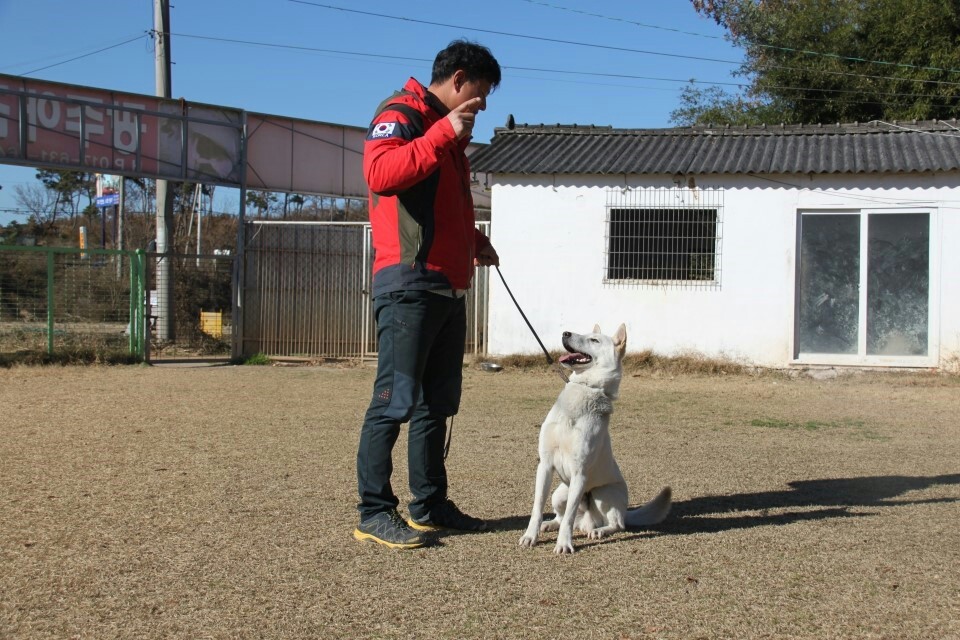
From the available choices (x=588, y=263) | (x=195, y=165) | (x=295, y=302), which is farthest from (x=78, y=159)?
A: (x=588, y=263)

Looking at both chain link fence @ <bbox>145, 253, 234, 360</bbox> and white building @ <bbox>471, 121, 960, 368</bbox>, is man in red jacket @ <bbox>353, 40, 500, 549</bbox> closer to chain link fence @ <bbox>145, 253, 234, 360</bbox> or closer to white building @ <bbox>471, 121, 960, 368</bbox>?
white building @ <bbox>471, 121, 960, 368</bbox>

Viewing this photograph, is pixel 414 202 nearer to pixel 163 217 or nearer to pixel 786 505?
pixel 786 505

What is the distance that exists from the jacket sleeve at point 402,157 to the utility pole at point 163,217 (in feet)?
35.1

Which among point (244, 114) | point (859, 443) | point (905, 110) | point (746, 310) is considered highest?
point (905, 110)

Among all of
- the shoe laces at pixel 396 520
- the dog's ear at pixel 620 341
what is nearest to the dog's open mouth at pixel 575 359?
the dog's ear at pixel 620 341

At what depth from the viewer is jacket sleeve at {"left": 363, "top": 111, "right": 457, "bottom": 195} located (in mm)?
3799

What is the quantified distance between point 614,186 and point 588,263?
1.18 meters

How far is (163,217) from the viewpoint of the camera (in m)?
15.5

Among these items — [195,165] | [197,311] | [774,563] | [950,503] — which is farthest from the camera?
[197,311]

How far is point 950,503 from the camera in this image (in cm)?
518

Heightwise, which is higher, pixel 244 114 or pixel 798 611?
pixel 244 114

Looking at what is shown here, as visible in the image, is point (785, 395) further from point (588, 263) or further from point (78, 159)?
point (78, 159)

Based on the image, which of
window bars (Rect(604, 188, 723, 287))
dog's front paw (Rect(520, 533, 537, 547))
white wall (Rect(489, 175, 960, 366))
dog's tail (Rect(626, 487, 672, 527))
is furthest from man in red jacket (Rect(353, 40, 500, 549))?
window bars (Rect(604, 188, 723, 287))

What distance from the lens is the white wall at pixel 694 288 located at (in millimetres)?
12133
